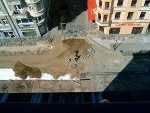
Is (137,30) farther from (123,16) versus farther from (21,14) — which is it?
(21,14)

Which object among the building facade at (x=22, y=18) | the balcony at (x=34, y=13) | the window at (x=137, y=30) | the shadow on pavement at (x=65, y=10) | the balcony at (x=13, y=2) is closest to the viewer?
the balcony at (x=13, y=2)

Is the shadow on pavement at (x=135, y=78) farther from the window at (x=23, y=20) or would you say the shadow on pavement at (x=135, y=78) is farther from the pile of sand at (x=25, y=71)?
the window at (x=23, y=20)

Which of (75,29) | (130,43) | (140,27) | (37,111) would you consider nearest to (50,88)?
(75,29)

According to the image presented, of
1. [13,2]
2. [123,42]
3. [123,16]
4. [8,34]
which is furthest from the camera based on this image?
[8,34]

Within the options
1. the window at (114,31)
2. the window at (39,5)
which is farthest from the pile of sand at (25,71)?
the window at (114,31)

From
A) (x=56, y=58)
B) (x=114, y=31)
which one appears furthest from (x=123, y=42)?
(x=56, y=58)

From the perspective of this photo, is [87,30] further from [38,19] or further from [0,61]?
[0,61]

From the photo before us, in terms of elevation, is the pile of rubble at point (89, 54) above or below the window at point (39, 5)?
below
